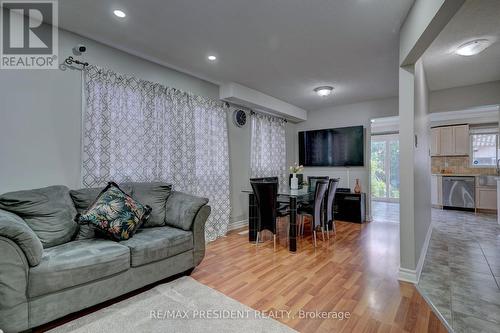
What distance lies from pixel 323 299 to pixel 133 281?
170cm

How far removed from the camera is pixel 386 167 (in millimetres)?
8078

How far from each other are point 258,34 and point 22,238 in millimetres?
2735

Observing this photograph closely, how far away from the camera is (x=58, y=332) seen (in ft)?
5.53

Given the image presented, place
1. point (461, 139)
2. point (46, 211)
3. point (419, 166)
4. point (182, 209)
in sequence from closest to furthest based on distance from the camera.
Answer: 1. point (46, 211)
2. point (182, 209)
3. point (419, 166)
4. point (461, 139)

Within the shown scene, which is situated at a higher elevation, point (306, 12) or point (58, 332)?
point (306, 12)

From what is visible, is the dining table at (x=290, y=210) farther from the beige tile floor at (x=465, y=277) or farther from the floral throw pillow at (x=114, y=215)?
the floral throw pillow at (x=114, y=215)

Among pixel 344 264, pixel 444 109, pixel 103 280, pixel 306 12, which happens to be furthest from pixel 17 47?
pixel 444 109

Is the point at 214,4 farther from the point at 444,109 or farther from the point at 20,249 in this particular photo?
the point at 444,109

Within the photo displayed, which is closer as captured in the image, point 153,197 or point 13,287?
point 13,287

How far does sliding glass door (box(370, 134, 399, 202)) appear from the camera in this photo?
7871mm

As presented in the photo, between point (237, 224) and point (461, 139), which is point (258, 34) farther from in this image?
point (461, 139)

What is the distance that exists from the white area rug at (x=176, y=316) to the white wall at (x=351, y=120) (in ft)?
→ 13.8

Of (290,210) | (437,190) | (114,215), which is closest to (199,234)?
(114,215)

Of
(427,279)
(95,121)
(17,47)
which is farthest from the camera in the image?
(95,121)
